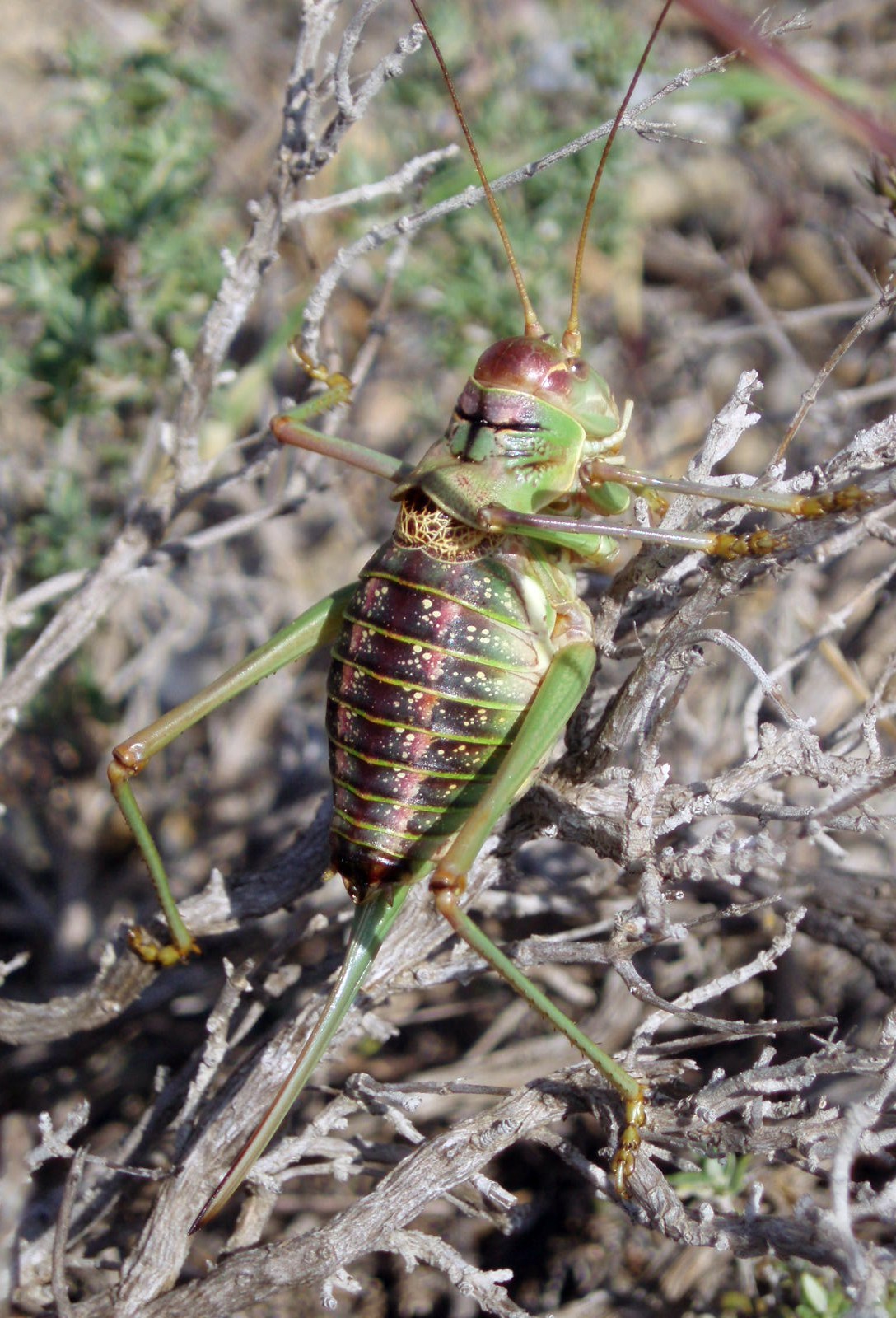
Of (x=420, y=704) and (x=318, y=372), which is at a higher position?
(x=318, y=372)

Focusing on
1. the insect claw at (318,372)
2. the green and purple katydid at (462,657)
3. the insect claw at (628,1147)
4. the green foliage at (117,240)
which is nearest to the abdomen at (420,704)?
the green and purple katydid at (462,657)

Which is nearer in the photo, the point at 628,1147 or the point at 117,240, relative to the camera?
the point at 628,1147

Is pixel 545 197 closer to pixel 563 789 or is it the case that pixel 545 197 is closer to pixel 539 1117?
pixel 563 789

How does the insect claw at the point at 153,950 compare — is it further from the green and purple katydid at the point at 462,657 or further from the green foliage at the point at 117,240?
the green foliage at the point at 117,240

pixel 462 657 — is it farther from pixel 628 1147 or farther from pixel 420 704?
pixel 628 1147

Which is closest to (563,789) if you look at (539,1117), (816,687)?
(539,1117)

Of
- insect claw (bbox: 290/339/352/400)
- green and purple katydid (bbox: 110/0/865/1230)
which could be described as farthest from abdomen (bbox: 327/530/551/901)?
insect claw (bbox: 290/339/352/400)

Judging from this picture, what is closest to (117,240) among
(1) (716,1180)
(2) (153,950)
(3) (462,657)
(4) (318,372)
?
(4) (318,372)
